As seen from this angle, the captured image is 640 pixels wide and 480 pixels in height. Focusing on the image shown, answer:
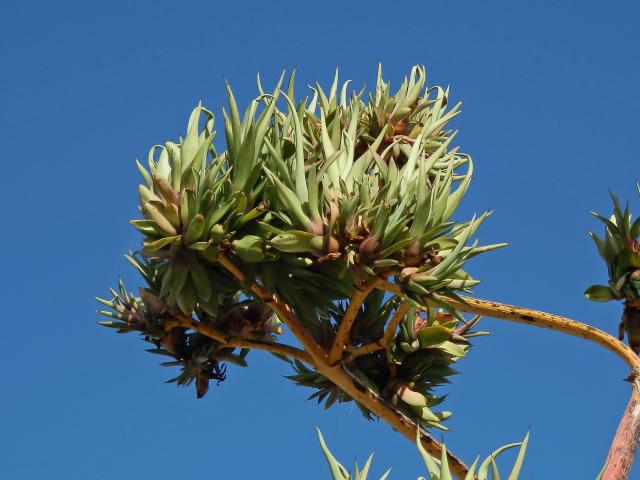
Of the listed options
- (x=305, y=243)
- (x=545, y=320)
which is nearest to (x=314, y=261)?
(x=305, y=243)

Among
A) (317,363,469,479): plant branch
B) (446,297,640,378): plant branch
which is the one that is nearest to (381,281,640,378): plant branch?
(446,297,640,378): plant branch

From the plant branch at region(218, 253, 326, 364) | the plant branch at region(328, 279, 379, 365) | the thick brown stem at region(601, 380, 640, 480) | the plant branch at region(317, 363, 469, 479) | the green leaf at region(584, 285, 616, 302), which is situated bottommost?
the thick brown stem at region(601, 380, 640, 480)

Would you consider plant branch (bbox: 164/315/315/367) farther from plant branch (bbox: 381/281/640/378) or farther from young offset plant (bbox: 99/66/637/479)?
plant branch (bbox: 381/281/640/378)

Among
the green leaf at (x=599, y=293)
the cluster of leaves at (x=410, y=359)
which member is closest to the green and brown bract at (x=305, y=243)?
the cluster of leaves at (x=410, y=359)

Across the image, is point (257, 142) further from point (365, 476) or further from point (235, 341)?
point (365, 476)

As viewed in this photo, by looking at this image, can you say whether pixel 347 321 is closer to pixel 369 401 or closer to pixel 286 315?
pixel 286 315

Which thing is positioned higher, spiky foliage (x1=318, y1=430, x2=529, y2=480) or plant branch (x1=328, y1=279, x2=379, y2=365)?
plant branch (x1=328, y1=279, x2=379, y2=365)

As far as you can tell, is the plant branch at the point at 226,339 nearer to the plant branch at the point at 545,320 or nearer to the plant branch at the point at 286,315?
the plant branch at the point at 286,315
